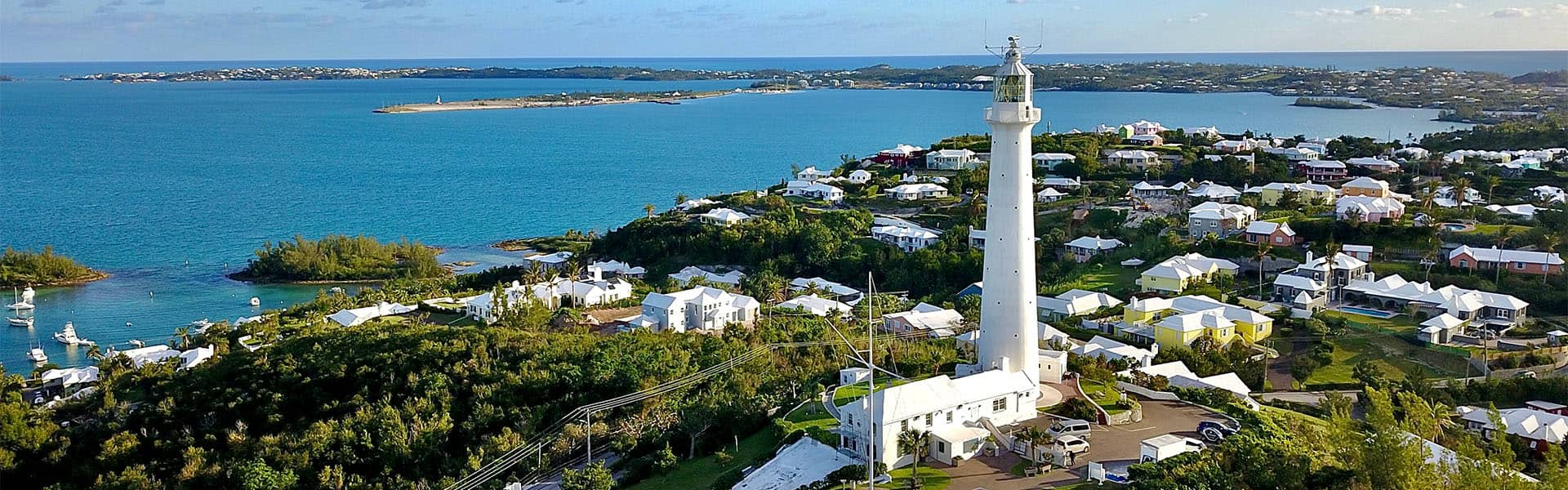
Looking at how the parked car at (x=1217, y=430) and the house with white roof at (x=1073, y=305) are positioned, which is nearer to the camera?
the parked car at (x=1217, y=430)

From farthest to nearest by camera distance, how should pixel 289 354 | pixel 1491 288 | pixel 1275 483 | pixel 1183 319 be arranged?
pixel 1491 288
pixel 1183 319
pixel 289 354
pixel 1275 483

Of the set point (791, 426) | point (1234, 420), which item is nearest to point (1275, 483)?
point (1234, 420)

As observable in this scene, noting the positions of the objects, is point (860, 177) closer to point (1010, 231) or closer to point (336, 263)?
point (336, 263)

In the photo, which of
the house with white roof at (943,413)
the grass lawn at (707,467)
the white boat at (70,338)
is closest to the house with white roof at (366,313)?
the white boat at (70,338)

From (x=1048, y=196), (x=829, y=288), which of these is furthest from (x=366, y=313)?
(x=1048, y=196)

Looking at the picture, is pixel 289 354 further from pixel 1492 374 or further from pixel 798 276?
pixel 1492 374

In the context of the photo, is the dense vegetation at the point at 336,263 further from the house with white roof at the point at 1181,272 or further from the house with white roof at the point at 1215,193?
the house with white roof at the point at 1215,193
